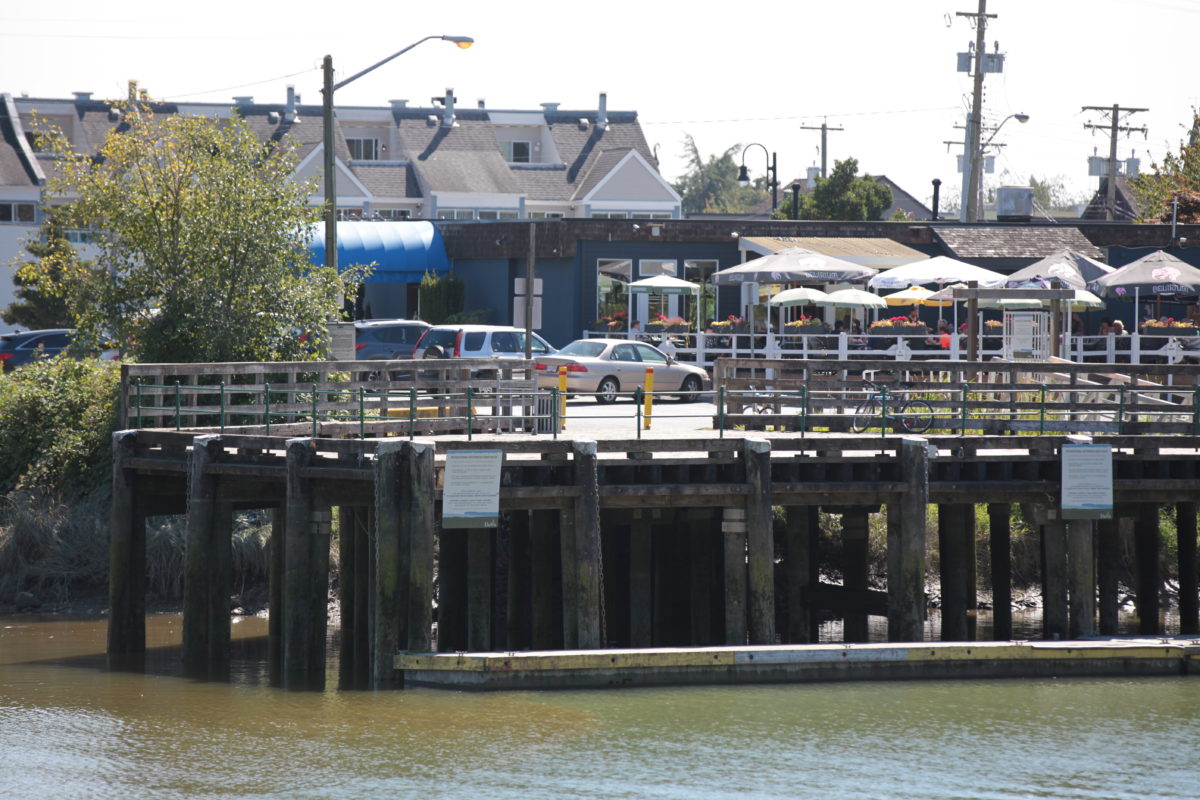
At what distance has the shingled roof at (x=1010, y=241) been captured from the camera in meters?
42.2

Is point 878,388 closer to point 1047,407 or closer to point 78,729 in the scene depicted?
point 1047,407

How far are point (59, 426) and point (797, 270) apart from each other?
54.0 feet

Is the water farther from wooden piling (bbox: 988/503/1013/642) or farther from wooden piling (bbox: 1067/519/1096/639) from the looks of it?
wooden piling (bbox: 988/503/1013/642)

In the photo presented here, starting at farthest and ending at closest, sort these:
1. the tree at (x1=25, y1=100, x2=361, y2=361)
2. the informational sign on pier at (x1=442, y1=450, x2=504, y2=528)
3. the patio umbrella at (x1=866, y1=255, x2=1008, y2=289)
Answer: the patio umbrella at (x1=866, y1=255, x2=1008, y2=289)
the tree at (x1=25, y1=100, x2=361, y2=361)
the informational sign on pier at (x1=442, y1=450, x2=504, y2=528)

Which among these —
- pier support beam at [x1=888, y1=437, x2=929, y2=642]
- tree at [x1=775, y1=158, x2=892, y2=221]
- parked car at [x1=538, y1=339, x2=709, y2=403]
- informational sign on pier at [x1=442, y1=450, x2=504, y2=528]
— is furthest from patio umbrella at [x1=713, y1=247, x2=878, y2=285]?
tree at [x1=775, y1=158, x2=892, y2=221]

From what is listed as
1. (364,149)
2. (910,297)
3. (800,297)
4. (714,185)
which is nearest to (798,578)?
(910,297)

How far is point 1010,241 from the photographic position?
141 feet

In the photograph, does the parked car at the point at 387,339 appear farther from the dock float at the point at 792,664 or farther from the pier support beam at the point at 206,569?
the dock float at the point at 792,664

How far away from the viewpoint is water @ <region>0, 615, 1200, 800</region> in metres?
13.9

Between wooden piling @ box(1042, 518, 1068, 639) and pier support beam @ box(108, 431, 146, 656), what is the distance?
10.4 metres

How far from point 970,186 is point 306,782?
3586cm

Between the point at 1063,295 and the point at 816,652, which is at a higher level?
the point at 1063,295

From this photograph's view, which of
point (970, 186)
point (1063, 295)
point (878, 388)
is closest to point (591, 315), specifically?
point (970, 186)

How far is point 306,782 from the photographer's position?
1391 cm
